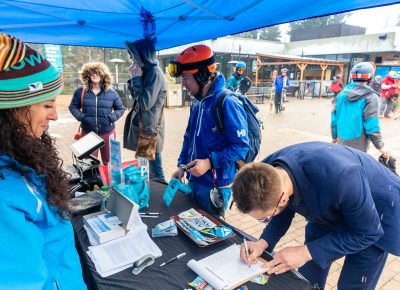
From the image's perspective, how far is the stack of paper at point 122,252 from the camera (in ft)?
4.21

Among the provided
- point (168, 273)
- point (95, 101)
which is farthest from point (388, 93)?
point (168, 273)

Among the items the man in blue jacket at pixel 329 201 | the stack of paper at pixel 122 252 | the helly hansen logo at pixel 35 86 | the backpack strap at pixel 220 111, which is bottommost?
the stack of paper at pixel 122 252

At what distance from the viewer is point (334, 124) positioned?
342 cm

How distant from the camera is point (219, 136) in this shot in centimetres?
200

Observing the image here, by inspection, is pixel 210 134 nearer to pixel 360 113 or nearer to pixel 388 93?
pixel 360 113

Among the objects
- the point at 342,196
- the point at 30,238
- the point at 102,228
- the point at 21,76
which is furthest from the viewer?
the point at 102,228

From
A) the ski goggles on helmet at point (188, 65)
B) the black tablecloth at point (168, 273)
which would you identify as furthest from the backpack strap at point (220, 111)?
the black tablecloth at point (168, 273)

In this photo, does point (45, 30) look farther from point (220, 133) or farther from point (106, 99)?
point (220, 133)

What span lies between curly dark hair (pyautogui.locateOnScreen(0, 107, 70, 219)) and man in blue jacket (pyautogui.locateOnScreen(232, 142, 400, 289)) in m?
0.73

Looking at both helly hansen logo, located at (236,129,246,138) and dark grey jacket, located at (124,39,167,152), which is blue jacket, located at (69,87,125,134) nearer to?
dark grey jacket, located at (124,39,167,152)

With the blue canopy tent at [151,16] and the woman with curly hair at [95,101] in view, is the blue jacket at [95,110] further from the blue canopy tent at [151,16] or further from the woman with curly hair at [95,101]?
the blue canopy tent at [151,16]

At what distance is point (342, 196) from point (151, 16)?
7.41ft

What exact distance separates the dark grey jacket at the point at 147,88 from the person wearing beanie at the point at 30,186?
1914mm

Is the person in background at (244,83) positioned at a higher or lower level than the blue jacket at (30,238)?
higher
